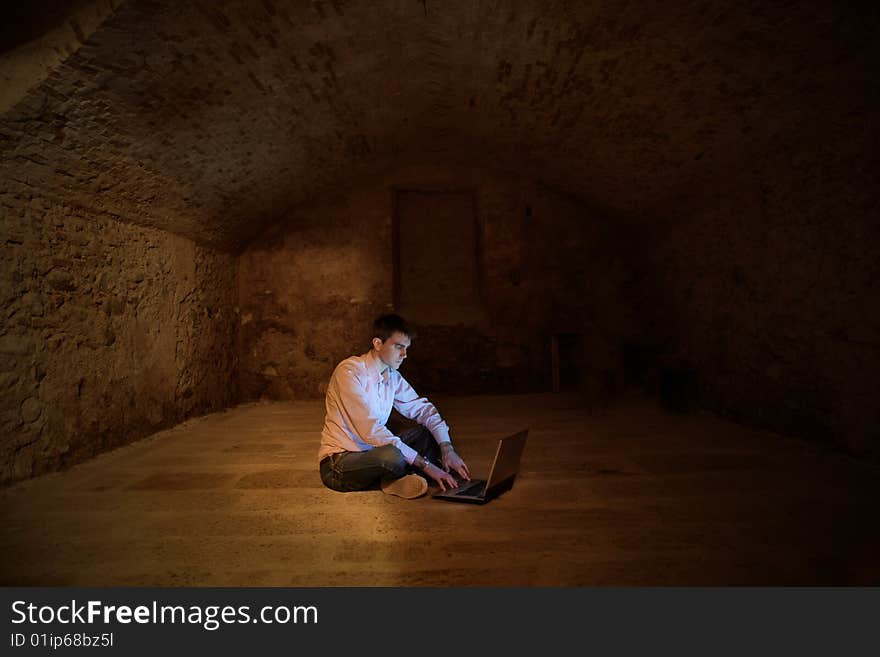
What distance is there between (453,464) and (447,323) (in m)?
3.76

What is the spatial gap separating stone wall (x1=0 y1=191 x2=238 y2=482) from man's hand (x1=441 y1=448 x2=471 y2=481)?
2.75m

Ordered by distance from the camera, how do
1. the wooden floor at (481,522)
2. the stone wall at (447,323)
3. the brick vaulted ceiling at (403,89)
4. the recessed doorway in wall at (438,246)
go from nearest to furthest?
the wooden floor at (481,522) → the brick vaulted ceiling at (403,89) → the stone wall at (447,323) → the recessed doorway in wall at (438,246)

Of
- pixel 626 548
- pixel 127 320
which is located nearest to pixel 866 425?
pixel 626 548

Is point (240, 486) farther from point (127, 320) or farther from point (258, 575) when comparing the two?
point (127, 320)

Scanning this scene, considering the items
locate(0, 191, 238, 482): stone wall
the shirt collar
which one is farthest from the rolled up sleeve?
locate(0, 191, 238, 482): stone wall

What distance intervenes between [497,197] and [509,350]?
2.15 metres

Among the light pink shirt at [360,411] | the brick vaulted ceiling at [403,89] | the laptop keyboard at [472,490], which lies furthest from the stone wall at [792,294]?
the light pink shirt at [360,411]

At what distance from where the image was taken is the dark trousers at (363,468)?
2.55 meters

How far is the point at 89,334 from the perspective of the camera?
3.52 m

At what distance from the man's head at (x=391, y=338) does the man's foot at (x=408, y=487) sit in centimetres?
67

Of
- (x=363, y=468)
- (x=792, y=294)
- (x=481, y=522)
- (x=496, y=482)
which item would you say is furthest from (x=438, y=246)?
(x=481, y=522)

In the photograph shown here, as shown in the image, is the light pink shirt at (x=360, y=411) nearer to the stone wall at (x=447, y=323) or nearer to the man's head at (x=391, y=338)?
the man's head at (x=391, y=338)

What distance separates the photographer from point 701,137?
3.77 metres

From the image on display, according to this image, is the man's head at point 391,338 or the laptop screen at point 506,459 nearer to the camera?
the laptop screen at point 506,459
